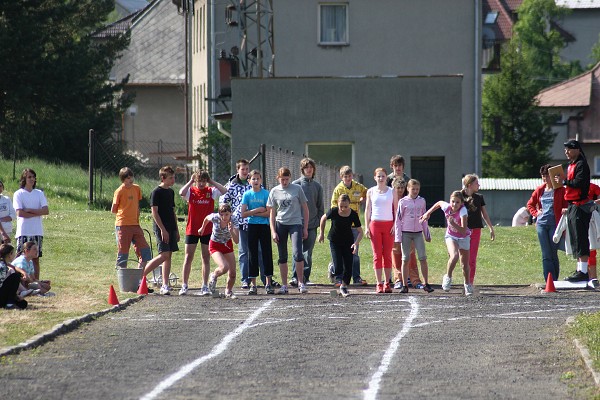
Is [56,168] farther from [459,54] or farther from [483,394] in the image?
[483,394]

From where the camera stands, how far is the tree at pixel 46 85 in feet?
146

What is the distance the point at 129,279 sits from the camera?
19609mm

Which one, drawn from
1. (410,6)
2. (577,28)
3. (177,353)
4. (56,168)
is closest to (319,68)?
(410,6)

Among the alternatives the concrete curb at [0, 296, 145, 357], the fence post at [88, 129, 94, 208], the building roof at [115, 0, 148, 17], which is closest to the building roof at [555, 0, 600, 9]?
the building roof at [115, 0, 148, 17]

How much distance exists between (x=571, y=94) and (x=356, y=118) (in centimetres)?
4699

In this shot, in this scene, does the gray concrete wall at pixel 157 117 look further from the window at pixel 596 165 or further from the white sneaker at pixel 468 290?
the white sneaker at pixel 468 290

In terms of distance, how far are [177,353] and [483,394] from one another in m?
3.49

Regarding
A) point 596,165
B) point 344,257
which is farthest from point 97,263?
point 596,165

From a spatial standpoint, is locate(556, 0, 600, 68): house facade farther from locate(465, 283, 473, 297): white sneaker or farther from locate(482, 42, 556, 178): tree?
locate(465, 283, 473, 297): white sneaker

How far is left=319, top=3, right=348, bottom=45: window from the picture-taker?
165 feet

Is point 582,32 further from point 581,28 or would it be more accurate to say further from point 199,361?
point 199,361

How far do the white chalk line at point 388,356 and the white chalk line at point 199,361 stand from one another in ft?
5.19

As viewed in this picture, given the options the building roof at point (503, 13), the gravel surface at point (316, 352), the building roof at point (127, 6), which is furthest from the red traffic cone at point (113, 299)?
the building roof at point (127, 6)

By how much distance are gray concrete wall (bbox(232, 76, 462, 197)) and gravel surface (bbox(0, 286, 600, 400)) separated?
2359cm
